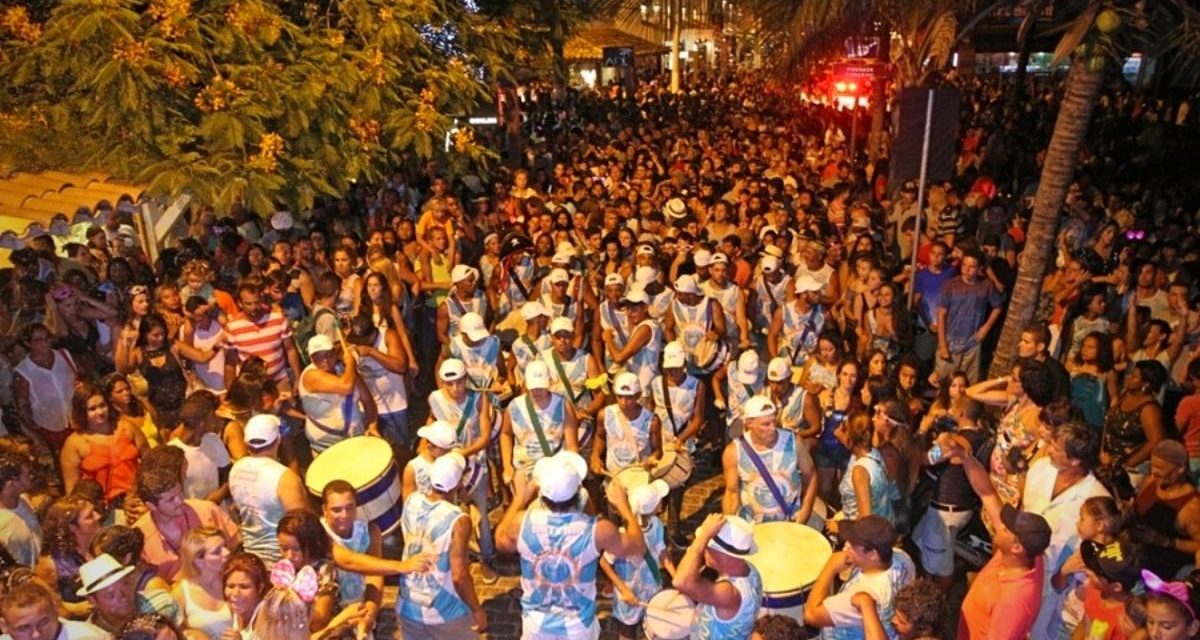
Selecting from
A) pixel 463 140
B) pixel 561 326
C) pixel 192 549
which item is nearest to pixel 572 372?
pixel 561 326

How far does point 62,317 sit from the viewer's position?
8086 mm

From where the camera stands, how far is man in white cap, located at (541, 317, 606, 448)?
7.10m

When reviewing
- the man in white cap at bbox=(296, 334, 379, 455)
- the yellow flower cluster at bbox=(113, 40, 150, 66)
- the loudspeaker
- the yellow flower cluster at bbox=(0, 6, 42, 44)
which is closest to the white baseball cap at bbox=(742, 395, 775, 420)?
the man in white cap at bbox=(296, 334, 379, 455)

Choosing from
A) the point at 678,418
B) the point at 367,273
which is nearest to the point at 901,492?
the point at 678,418

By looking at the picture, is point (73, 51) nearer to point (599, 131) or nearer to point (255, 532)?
point (255, 532)

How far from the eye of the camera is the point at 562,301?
8508mm

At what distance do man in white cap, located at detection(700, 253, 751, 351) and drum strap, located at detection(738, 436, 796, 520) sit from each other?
2.79m

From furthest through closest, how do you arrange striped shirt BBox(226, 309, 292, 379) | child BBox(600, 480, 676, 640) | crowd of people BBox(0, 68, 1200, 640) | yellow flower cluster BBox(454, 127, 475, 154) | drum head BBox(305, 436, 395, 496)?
yellow flower cluster BBox(454, 127, 475, 154) < striped shirt BBox(226, 309, 292, 379) < drum head BBox(305, 436, 395, 496) < child BBox(600, 480, 676, 640) < crowd of people BBox(0, 68, 1200, 640)

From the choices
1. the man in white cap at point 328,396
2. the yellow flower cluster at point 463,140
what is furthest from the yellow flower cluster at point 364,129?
the man in white cap at point 328,396

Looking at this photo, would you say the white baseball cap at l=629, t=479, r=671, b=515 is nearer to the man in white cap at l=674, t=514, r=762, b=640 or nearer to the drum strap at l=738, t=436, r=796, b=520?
the man in white cap at l=674, t=514, r=762, b=640

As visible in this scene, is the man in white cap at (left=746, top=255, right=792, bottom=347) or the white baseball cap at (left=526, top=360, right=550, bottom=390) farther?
the man in white cap at (left=746, top=255, right=792, bottom=347)

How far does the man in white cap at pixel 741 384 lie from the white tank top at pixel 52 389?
5.14m

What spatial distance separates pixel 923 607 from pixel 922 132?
20.3 ft

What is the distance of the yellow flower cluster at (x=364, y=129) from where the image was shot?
33.6ft
